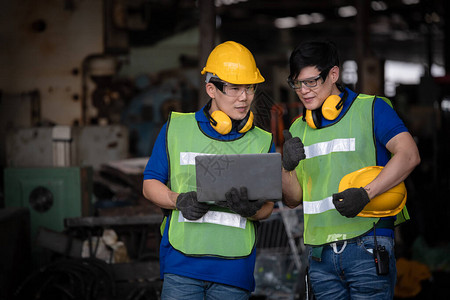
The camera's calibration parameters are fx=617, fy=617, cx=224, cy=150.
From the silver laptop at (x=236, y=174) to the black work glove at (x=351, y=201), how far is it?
0.31m

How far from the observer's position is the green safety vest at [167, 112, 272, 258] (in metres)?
3.19

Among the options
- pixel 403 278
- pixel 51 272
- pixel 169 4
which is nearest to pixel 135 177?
pixel 51 272

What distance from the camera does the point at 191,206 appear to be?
10.1 feet

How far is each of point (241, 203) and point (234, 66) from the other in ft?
2.55

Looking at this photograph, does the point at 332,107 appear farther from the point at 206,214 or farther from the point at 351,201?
the point at 206,214

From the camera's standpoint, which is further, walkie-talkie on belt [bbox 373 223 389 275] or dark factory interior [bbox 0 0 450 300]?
dark factory interior [bbox 0 0 450 300]

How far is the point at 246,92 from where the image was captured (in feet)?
10.9

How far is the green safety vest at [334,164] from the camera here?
3.21 metres

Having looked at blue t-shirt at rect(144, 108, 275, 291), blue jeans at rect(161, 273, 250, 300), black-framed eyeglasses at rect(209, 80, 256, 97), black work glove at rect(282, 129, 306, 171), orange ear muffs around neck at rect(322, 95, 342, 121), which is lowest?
blue jeans at rect(161, 273, 250, 300)

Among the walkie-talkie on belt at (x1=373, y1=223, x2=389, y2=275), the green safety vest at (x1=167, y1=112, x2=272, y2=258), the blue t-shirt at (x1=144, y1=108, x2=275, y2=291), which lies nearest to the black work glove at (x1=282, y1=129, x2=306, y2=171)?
the green safety vest at (x1=167, y1=112, x2=272, y2=258)

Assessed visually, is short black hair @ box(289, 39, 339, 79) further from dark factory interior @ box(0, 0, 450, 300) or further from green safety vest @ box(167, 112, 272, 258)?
green safety vest @ box(167, 112, 272, 258)

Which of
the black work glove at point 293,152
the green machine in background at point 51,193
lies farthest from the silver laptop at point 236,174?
the green machine in background at point 51,193

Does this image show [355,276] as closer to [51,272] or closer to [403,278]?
[51,272]

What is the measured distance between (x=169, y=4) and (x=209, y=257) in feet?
31.8
